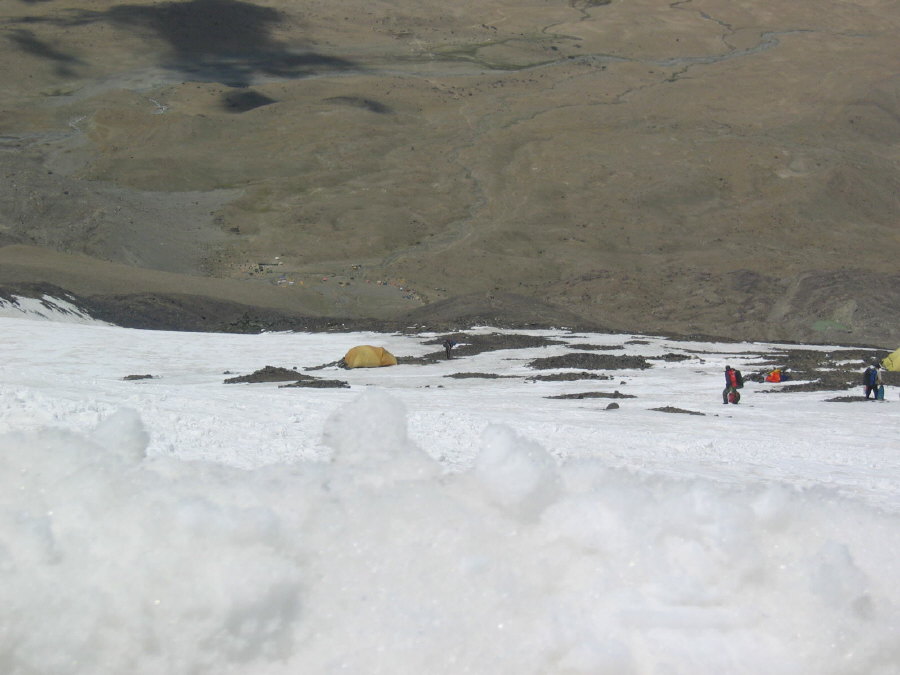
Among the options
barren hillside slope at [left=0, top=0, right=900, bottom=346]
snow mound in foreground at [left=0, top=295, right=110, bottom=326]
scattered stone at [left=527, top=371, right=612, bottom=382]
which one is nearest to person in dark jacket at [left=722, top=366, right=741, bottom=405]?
scattered stone at [left=527, top=371, right=612, bottom=382]

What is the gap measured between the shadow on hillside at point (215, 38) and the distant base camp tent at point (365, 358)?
75835 mm

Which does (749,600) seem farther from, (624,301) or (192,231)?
(192,231)

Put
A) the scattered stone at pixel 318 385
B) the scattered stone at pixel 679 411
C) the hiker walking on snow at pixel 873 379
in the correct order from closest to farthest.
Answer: the scattered stone at pixel 679 411, the scattered stone at pixel 318 385, the hiker walking on snow at pixel 873 379

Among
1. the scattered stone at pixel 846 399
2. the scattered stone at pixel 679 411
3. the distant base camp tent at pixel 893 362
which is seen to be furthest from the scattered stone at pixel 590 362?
the scattered stone at pixel 679 411

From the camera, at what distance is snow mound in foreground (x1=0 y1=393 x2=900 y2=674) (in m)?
4.42

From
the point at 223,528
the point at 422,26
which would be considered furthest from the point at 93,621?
the point at 422,26

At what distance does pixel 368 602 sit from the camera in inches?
183

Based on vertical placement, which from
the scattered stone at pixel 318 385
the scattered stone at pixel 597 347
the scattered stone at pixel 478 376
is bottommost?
the scattered stone at pixel 478 376

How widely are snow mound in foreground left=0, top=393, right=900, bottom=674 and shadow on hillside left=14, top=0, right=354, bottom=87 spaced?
93663 mm

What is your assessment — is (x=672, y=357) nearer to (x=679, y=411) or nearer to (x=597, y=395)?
(x=597, y=395)

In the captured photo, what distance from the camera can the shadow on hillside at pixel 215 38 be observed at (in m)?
99.0

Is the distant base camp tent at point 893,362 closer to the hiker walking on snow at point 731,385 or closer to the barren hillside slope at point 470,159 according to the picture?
the hiker walking on snow at point 731,385

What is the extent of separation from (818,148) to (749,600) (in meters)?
72.1

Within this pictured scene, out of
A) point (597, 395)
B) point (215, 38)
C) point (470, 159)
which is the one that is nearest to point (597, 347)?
point (597, 395)
